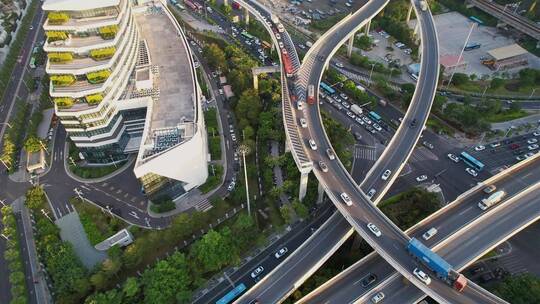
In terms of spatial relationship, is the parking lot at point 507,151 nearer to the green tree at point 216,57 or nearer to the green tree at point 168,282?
the green tree at point 216,57

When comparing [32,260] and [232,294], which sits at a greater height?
[232,294]

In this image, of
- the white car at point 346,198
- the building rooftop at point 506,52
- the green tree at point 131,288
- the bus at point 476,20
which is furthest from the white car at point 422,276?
the bus at point 476,20

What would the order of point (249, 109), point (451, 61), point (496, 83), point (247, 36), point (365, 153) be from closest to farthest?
point (365, 153)
point (249, 109)
point (496, 83)
point (451, 61)
point (247, 36)

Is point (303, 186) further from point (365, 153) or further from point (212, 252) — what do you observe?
point (365, 153)

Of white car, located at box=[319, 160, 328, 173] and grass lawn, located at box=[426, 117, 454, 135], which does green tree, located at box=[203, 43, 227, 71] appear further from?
grass lawn, located at box=[426, 117, 454, 135]

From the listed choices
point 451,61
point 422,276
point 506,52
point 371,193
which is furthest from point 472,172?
point 506,52

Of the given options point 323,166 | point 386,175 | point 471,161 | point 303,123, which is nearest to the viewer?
point 323,166

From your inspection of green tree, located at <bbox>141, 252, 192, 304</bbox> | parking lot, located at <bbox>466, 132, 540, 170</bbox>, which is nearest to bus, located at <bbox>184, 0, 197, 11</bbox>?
green tree, located at <bbox>141, 252, 192, 304</bbox>
